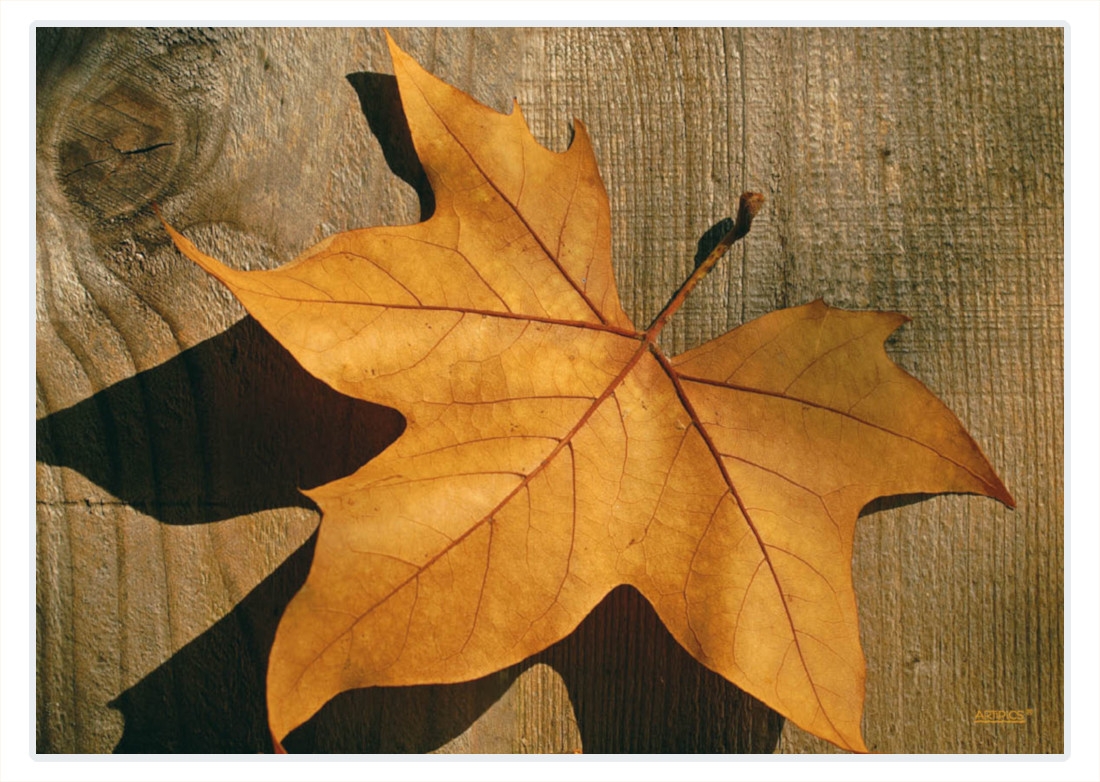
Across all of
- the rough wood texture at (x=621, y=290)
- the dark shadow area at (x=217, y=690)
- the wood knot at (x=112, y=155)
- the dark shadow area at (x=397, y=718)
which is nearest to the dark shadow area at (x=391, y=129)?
the rough wood texture at (x=621, y=290)

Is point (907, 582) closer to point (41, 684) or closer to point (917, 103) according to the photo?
point (917, 103)

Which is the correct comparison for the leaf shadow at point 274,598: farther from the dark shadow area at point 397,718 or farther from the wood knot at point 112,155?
the wood knot at point 112,155

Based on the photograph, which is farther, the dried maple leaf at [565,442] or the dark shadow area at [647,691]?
the dark shadow area at [647,691]

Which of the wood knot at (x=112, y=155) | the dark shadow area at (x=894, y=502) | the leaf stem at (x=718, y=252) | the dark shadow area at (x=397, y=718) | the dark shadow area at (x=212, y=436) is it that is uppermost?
the wood knot at (x=112, y=155)

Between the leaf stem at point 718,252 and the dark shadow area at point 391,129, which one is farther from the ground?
the dark shadow area at point 391,129

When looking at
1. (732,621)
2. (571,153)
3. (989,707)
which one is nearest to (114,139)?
(571,153)

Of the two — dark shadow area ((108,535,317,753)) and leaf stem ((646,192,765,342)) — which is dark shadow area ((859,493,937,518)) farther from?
dark shadow area ((108,535,317,753))

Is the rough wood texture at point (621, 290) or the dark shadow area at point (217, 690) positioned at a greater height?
the rough wood texture at point (621, 290)

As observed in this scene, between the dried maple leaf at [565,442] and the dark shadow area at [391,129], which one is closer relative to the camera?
the dried maple leaf at [565,442]

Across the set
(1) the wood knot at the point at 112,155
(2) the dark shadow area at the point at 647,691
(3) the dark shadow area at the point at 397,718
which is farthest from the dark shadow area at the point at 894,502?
(1) the wood knot at the point at 112,155
